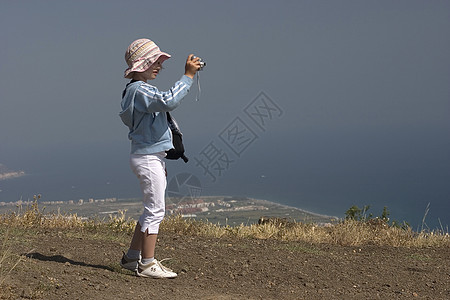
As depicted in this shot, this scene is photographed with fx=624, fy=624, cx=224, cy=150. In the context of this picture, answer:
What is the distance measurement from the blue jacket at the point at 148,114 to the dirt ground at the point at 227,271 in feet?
3.92

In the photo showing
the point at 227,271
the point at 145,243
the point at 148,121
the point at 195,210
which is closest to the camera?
the point at 148,121

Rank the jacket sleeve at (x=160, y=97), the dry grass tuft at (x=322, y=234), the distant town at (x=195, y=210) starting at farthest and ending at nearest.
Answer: the distant town at (x=195, y=210)
the dry grass tuft at (x=322, y=234)
the jacket sleeve at (x=160, y=97)

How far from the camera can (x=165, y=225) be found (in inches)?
341

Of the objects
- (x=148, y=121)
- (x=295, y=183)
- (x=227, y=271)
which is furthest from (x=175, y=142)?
(x=295, y=183)

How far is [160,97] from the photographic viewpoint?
16.4ft

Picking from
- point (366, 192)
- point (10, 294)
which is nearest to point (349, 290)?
point (10, 294)

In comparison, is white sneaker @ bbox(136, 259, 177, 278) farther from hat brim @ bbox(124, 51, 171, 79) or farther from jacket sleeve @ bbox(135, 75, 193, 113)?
hat brim @ bbox(124, 51, 171, 79)

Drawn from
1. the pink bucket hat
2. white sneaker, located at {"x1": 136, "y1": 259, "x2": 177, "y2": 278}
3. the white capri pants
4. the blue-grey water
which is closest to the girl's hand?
the pink bucket hat

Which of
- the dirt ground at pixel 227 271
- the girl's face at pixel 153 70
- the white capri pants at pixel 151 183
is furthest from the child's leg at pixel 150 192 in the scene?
the girl's face at pixel 153 70

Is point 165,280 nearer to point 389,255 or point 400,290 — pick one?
point 400,290

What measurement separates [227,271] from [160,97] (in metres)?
2.03

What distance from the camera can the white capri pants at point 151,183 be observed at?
17.2 feet

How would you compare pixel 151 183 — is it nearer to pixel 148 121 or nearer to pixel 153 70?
pixel 148 121

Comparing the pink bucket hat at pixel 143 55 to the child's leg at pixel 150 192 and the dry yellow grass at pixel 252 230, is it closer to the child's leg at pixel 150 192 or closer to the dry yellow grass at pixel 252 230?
the child's leg at pixel 150 192
